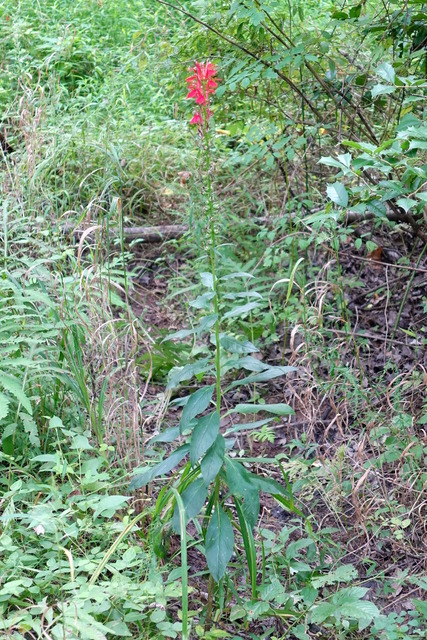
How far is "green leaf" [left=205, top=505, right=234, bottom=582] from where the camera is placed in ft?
7.73

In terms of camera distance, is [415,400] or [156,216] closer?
[415,400]

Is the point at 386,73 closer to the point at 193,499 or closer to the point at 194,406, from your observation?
the point at 194,406

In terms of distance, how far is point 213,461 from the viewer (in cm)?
238

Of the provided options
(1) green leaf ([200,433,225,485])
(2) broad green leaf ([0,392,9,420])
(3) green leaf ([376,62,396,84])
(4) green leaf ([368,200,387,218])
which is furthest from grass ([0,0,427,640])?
(3) green leaf ([376,62,396,84])

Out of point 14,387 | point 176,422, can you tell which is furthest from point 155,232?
point 14,387

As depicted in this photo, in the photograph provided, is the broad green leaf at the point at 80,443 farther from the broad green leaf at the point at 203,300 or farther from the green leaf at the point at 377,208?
the green leaf at the point at 377,208

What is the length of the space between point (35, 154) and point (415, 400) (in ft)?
7.78

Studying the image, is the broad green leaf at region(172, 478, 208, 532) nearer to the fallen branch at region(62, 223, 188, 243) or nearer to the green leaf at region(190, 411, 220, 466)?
the green leaf at region(190, 411, 220, 466)

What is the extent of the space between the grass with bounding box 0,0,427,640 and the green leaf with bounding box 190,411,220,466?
0.17 m

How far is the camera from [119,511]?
300 centimetres

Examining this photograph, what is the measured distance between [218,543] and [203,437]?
1.12 ft

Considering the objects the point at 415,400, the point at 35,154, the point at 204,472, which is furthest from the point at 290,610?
the point at 35,154

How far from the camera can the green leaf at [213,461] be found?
235 cm

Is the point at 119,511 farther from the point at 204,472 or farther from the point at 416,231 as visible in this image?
the point at 416,231
